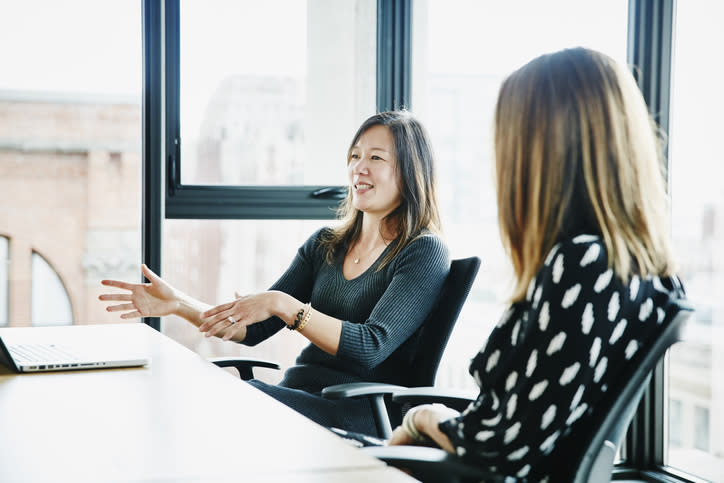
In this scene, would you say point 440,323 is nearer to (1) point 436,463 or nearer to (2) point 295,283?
(2) point 295,283

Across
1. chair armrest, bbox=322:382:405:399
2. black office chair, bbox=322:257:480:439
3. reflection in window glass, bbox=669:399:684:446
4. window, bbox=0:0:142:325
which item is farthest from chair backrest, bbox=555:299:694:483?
window, bbox=0:0:142:325

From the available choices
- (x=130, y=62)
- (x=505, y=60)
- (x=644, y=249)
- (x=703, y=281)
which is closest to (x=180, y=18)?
(x=130, y=62)

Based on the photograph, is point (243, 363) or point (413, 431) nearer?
point (413, 431)

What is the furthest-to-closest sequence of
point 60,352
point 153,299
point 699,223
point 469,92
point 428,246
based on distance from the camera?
point 469,92, point 699,223, point 153,299, point 428,246, point 60,352

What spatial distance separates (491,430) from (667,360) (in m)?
1.95

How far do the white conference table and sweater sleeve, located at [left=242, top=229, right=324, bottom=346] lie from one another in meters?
0.83

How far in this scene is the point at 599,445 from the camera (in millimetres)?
1104

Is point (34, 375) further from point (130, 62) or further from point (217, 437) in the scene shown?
point (130, 62)

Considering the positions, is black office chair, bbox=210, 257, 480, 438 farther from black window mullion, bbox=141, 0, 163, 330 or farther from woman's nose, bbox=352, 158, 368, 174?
black window mullion, bbox=141, 0, 163, 330

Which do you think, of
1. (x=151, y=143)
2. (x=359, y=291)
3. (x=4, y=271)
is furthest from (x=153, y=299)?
(x=4, y=271)

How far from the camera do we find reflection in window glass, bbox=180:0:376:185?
312 cm

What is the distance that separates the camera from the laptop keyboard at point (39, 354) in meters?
1.69

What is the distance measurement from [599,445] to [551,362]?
0.14 m

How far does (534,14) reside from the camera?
10.5ft
